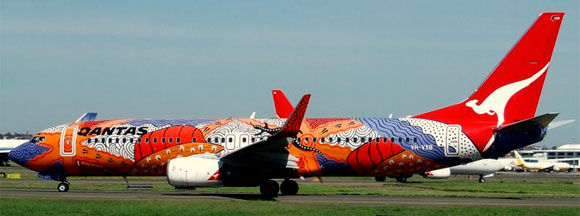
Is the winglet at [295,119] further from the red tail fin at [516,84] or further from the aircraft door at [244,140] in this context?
the red tail fin at [516,84]

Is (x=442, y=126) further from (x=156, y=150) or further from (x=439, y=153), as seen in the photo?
(x=156, y=150)

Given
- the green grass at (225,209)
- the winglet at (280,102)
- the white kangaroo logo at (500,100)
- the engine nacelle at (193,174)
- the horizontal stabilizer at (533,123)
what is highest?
the winglet at (280,102)

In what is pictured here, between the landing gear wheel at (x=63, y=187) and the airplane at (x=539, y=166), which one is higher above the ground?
the airplane at (x=539, y=166)

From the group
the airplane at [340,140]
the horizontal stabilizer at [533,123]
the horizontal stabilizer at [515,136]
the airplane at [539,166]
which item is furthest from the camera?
the airplane at [539,166]

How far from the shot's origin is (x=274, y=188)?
3356cm

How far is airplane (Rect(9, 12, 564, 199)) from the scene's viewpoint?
32562mm

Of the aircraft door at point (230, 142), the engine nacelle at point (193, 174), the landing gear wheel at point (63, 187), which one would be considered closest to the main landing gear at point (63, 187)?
the landing gear wheel at point (63, 187)

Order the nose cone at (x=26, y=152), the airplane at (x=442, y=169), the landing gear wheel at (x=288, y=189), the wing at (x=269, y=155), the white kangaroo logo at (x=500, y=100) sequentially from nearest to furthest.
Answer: the wing at (x=269, y=155)
the white kangaroo logo at (x=500, y=100)
the landing gear wheel at (x=288, y=189)
the nose cone at (x=26, y=152)
the airplane at (x=442, y=169)

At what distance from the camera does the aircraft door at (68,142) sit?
3726cm

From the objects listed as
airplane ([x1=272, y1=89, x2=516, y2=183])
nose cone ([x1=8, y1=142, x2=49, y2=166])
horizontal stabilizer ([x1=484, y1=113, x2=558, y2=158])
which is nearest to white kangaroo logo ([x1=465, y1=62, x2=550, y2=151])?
horizontal stabilizer ([x1=484, y1=113, x2=558, y2=158])

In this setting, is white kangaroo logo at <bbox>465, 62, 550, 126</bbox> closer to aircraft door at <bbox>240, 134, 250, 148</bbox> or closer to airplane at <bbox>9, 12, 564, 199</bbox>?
airplane at <bbox>9, 12, 564, 199</bbox>

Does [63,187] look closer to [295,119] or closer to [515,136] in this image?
[295,119]

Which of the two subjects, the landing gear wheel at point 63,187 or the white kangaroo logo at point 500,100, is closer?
the white kangaroo logo at point 500,100

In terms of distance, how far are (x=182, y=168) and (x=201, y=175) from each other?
76cm
